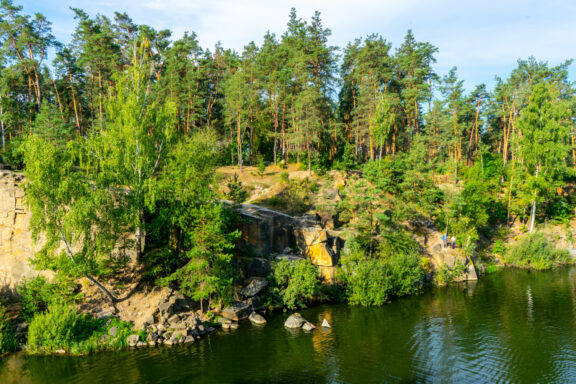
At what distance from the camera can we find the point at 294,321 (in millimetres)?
25625

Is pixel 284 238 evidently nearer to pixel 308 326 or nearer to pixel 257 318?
pixel 257 318

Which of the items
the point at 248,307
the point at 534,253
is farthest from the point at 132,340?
the point at 534,253

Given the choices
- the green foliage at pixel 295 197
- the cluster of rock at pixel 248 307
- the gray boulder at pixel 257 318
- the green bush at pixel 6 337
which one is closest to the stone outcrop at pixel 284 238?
the cluster of rock at pixel 248 307

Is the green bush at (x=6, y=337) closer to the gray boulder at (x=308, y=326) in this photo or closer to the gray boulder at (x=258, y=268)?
the gray boulder at (x=258, y=268)

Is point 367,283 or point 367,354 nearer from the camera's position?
point 367,354

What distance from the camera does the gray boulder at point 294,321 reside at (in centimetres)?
2539

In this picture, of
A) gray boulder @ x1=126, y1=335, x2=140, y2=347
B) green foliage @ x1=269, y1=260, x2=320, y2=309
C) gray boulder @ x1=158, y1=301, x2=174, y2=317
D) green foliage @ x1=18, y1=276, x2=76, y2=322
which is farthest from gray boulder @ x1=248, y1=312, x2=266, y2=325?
green foliage @ x1=18, y1=276, x2=76, y2=322

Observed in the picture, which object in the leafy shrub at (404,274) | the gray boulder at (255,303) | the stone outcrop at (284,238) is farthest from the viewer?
the stone outcrop at (284,238)

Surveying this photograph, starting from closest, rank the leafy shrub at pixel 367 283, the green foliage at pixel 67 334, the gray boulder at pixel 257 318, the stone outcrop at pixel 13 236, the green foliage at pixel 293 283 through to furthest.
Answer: the green foliage at pixel 67 334, the stone outcrop at pixel 13 236, the gray boulder at pixel 257 318, the green foliage at pixel 293 283, the leafy shrub at pixel 367 283

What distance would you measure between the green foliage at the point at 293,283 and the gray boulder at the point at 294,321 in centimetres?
235

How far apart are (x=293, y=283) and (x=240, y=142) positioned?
3145 cm

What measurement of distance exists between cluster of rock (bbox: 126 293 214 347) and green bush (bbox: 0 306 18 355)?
19.2ft

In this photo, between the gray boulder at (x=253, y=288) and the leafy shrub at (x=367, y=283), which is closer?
the gray boulder at (x=253, y=288)

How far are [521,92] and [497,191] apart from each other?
17.8m
